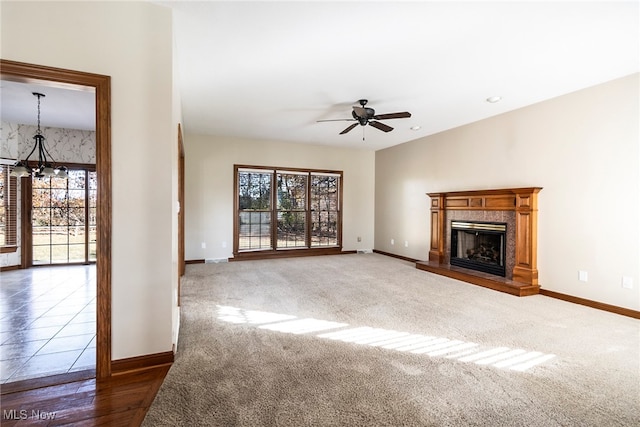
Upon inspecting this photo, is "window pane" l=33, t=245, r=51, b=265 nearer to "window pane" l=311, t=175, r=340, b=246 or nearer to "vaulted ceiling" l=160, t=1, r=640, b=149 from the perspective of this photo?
"vaulted ceiling" l=160, t=1, r=640, b=149

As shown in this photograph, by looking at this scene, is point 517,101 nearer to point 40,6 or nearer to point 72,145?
point 40,6

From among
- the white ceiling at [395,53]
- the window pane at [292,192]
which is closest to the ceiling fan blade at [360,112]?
the white ceiling at [395,53]

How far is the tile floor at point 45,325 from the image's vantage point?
2.26 m

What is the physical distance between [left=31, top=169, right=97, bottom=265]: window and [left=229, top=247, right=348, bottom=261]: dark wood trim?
2.98m

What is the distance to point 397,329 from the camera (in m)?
2.97

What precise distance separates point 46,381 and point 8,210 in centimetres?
536

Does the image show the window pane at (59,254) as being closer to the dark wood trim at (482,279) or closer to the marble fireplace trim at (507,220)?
the dark wood trim at (482,279)

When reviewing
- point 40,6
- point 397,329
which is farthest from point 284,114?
point 397,329

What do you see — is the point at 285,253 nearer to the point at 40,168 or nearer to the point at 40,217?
the point at 40,168

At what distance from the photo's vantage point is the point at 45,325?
3.01m

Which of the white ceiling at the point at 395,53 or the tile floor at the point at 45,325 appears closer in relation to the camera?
the tile floor at the point at 45,325

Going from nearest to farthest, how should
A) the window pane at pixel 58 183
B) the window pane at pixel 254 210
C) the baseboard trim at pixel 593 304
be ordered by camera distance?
1. the baseboard trim at pixel 593 304
2. the window pane at pixel 58 183
3. the window pane at pixel 254 210

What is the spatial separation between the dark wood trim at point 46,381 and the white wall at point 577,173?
5.26m

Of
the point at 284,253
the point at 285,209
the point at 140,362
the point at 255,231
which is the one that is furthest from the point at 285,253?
the point at 140,362
